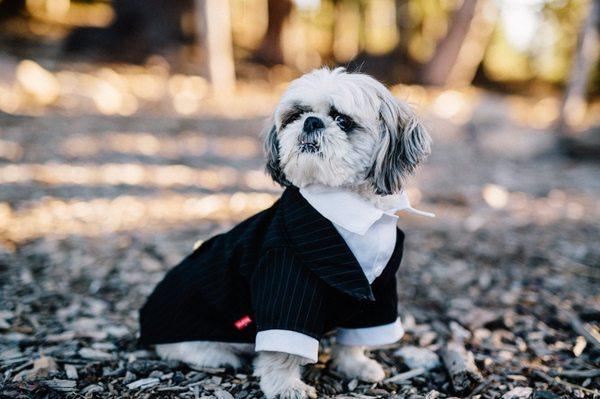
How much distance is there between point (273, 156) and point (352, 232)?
2.71 feet

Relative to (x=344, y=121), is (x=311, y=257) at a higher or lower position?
lower

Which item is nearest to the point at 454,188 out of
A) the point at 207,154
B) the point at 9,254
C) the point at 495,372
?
the point at 207,154

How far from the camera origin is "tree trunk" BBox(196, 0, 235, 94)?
1241 centimetres

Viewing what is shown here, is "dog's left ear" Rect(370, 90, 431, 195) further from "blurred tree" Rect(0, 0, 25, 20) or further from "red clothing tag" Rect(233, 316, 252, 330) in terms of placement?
"blurred tree" Rect(0, 0, 25, 20)

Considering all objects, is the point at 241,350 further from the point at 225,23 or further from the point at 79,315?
the point at 225,23

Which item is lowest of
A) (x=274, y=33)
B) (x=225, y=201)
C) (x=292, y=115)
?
(x=225, y=201)

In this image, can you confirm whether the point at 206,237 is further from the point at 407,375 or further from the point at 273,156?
the point at 407,375

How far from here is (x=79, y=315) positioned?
3.82m

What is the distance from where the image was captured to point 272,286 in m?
2.59

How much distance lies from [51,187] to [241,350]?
190 inches

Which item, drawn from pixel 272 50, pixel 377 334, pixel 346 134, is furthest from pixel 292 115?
pixel 272 50

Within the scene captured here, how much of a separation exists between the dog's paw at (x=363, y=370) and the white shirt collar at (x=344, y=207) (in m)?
1.00

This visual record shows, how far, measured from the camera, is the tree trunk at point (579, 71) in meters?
11.3

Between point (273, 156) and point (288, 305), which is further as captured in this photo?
point (273, 156)
